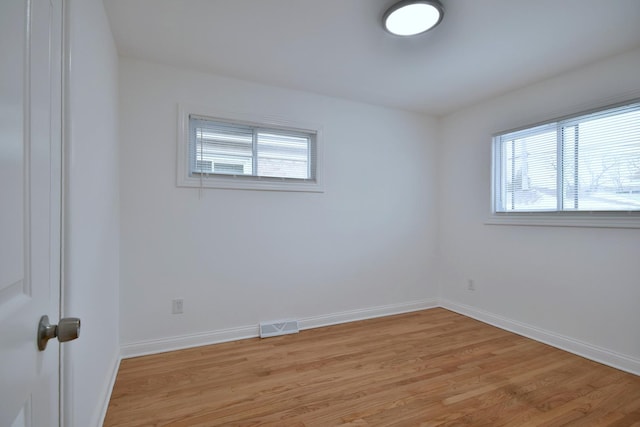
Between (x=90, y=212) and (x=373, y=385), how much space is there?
2035 millimetres

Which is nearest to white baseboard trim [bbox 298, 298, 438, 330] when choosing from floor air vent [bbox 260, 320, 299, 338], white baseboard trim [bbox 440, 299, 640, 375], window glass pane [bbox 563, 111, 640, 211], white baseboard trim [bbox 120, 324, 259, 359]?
floor air vent [bbox 260, 320, 299, 338]

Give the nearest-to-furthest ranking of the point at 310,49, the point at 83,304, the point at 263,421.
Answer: the point at 83,304
the point at 263,421
the point at 310,49

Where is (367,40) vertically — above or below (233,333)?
above

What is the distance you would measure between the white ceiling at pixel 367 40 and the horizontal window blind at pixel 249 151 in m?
0.50

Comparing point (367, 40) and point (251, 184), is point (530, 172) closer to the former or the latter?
point (367, 40)

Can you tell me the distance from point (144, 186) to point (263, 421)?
2.04 meters

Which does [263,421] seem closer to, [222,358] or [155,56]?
[222,358]

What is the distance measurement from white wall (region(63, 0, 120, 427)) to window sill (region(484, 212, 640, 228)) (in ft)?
11.6

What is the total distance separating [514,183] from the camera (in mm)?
3223

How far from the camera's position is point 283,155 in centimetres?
314

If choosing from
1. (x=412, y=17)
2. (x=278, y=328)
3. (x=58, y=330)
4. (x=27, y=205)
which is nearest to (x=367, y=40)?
(x=412, y=17)

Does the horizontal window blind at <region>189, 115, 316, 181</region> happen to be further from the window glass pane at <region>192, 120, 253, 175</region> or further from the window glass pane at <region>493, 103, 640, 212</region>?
the window glass pane at <region>493, 103, 640, 212</region>

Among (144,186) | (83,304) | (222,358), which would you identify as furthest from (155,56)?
(222,358)

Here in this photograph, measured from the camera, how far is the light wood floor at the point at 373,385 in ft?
5.77
